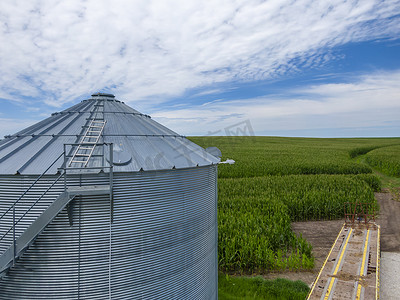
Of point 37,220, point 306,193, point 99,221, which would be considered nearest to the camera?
point 37,220

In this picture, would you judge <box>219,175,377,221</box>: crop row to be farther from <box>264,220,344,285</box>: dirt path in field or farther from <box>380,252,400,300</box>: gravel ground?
<box>380,252,400,300</box>: gravel ground

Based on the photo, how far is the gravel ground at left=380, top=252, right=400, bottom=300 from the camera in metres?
11.2

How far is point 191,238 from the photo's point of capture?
269 inches

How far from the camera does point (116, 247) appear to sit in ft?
18.6

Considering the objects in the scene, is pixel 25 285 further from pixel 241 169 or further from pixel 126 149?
pixel 241 169

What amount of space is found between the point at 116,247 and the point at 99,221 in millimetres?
633

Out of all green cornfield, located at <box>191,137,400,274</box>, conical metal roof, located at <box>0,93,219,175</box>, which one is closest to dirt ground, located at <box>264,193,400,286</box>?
green cornfield, located at <box>191,137,400,274</box>

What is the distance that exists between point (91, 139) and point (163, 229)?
2789 mm

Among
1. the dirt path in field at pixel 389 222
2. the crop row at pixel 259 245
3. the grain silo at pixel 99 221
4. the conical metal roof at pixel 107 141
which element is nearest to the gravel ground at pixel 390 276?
the dirt path in field at pixel 389 222

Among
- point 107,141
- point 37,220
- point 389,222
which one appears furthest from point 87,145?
point 389,222

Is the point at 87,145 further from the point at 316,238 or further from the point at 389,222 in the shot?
the point at 389,222

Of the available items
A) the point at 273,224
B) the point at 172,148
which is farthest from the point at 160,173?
the point at 273,224

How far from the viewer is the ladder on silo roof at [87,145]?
18.9 feet

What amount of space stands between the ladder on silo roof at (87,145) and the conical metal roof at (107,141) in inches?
8.1
